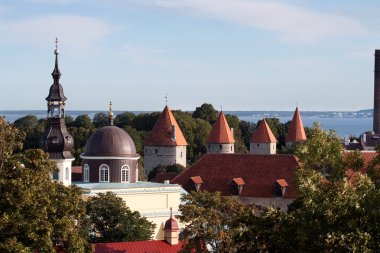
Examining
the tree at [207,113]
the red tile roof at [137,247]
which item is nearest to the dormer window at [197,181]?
the red tile roof at [137,247]

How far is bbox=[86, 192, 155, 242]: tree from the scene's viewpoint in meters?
46.6

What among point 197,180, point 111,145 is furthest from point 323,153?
point 197,180

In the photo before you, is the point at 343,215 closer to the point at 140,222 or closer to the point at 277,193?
the point at 140,222

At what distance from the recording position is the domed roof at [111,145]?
6009cm

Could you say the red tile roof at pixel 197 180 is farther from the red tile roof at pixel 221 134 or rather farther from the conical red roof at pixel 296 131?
the conical red roof at pixel 296 131

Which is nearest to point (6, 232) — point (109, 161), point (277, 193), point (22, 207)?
point (22, 207)

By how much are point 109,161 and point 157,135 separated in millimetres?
31163

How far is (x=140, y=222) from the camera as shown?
47.6 metres

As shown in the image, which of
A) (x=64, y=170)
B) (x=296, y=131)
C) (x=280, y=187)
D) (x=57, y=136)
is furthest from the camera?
(x=296, y=131)

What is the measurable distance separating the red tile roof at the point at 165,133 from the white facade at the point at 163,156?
383mm

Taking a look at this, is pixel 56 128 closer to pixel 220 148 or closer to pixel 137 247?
pixel 137 247

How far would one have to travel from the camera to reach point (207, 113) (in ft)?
414

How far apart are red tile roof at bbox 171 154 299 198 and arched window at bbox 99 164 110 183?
1220 cm

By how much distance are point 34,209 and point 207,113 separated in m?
95.1
